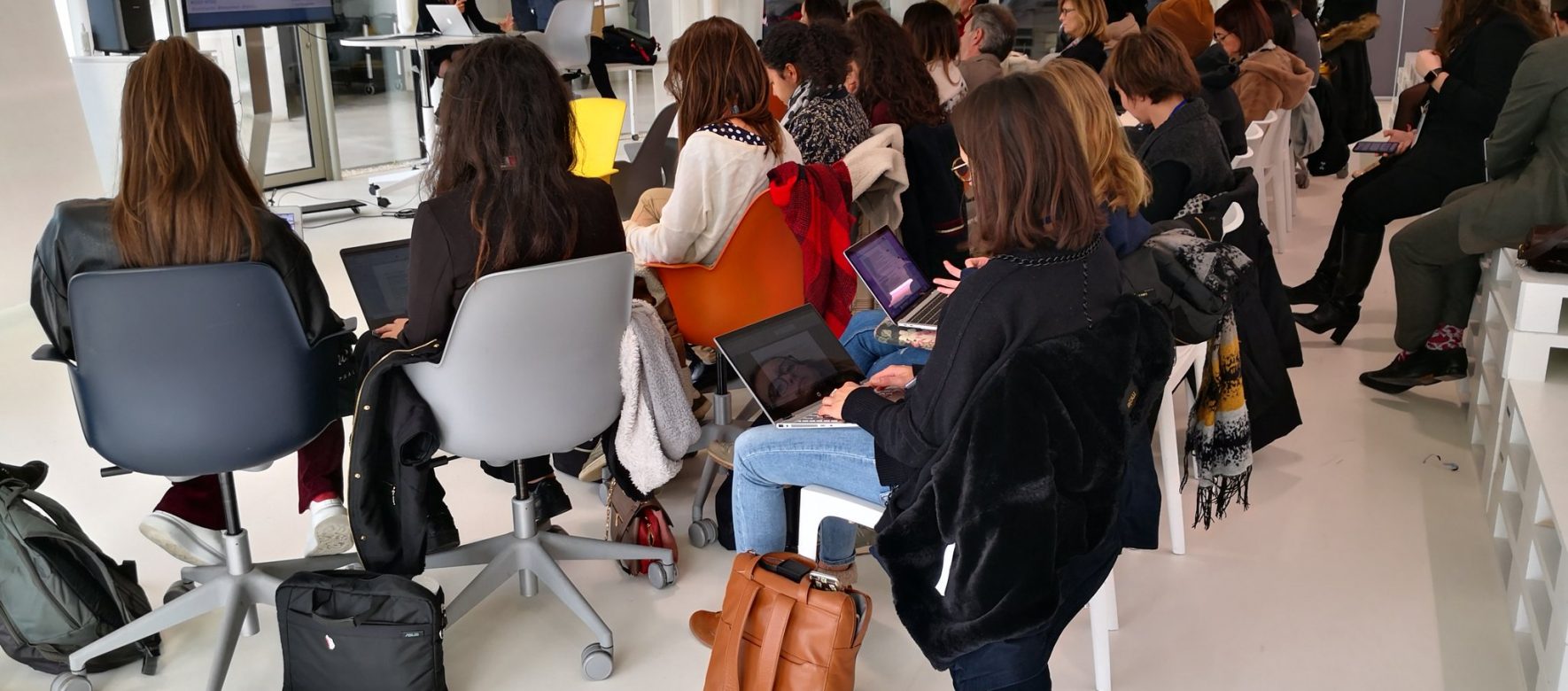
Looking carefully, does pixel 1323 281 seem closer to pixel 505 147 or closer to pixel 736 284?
pixel 736 284

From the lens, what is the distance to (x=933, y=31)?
5.08 meters

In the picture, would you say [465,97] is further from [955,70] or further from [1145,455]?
[955,70]

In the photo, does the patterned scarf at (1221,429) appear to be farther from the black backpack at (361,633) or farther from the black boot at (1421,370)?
the black backpack at (361,633)

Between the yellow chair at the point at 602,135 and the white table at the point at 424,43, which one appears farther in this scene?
the white table at the point at 424,43

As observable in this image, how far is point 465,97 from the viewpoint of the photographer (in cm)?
240

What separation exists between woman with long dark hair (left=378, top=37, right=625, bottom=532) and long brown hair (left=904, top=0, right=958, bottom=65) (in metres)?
2.88

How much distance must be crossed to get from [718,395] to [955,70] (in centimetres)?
239

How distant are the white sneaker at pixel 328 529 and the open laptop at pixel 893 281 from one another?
127cm

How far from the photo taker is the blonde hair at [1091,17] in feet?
20.4

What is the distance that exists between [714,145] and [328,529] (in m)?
1.28

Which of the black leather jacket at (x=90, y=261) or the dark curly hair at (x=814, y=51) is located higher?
the dark curly hair at (x=814, y=51)

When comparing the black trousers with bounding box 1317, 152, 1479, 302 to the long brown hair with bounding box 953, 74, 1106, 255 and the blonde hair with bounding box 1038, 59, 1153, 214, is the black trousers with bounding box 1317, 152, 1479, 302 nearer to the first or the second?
the blonde hair with bounding box 1038, 59, 1153, 214

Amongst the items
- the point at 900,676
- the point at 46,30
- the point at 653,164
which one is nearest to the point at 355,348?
the point at 900,676

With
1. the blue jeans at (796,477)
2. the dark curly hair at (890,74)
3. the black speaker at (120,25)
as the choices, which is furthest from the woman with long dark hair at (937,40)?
the black speaker at (120,25)
